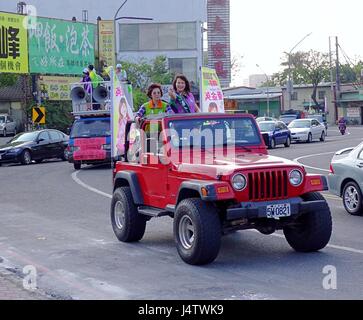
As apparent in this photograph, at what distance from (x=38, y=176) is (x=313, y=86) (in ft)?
231

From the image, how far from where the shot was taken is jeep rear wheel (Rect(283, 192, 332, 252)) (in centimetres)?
930

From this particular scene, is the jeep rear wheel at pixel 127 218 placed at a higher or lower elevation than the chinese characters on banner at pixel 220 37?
lower

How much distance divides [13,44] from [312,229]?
2901 centimetres

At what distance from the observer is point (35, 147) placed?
29.1 metres

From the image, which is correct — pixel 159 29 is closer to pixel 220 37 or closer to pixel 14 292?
pixel 220 37

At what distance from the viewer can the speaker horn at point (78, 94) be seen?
974 inches

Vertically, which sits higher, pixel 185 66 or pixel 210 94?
pixel 185 66

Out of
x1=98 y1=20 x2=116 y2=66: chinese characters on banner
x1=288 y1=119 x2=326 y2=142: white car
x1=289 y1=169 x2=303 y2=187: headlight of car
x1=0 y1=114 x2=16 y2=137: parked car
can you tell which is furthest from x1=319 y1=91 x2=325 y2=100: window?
x1=289 y1=169 x2=303 y2=187: headlight of car

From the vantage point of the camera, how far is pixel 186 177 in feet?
30.4

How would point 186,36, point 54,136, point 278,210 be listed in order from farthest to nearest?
point 186,36, point 54,136, point 278,210

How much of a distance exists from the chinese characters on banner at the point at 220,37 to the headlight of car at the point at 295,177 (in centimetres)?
4800

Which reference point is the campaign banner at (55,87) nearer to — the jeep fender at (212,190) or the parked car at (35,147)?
the parked car at (35,147)

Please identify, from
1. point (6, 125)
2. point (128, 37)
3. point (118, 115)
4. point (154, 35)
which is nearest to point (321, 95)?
point (154, 35)

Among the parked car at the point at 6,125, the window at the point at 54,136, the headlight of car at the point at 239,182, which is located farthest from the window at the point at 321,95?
the headlight of car at the point at 239,182
